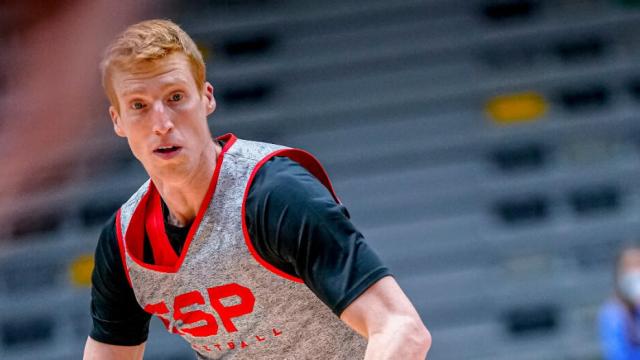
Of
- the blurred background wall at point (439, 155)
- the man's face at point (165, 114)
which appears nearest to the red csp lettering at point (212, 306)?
the man's face at point (165, 114)

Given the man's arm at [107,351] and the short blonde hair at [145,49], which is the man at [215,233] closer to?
the short blonde hair at [145,49]

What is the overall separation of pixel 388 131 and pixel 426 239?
820 mm

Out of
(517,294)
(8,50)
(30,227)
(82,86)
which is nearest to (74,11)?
(82,86)

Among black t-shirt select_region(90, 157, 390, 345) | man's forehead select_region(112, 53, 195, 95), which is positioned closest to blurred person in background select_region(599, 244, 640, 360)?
black t-shirt select_region(90, 157, 390, 345)

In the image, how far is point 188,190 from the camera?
8.45 feet

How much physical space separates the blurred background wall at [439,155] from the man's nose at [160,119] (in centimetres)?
519

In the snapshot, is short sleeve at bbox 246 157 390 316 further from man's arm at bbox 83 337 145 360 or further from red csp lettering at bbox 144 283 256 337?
man's arm at bbox 83 337 145 360

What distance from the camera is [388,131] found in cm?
781

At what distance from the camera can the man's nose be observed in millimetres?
2439

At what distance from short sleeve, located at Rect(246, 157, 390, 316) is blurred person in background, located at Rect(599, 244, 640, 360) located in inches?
172

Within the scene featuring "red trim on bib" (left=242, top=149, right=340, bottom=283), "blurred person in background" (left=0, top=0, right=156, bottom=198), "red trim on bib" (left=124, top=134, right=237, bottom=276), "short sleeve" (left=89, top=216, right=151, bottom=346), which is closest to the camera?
"red trim on bib" (left=242, top=149, right=340, bottom=283)

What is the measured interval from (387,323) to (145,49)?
822mm

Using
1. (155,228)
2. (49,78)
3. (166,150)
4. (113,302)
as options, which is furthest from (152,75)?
(49,78)

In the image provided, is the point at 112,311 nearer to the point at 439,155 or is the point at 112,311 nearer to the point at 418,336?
the point at 418,336
